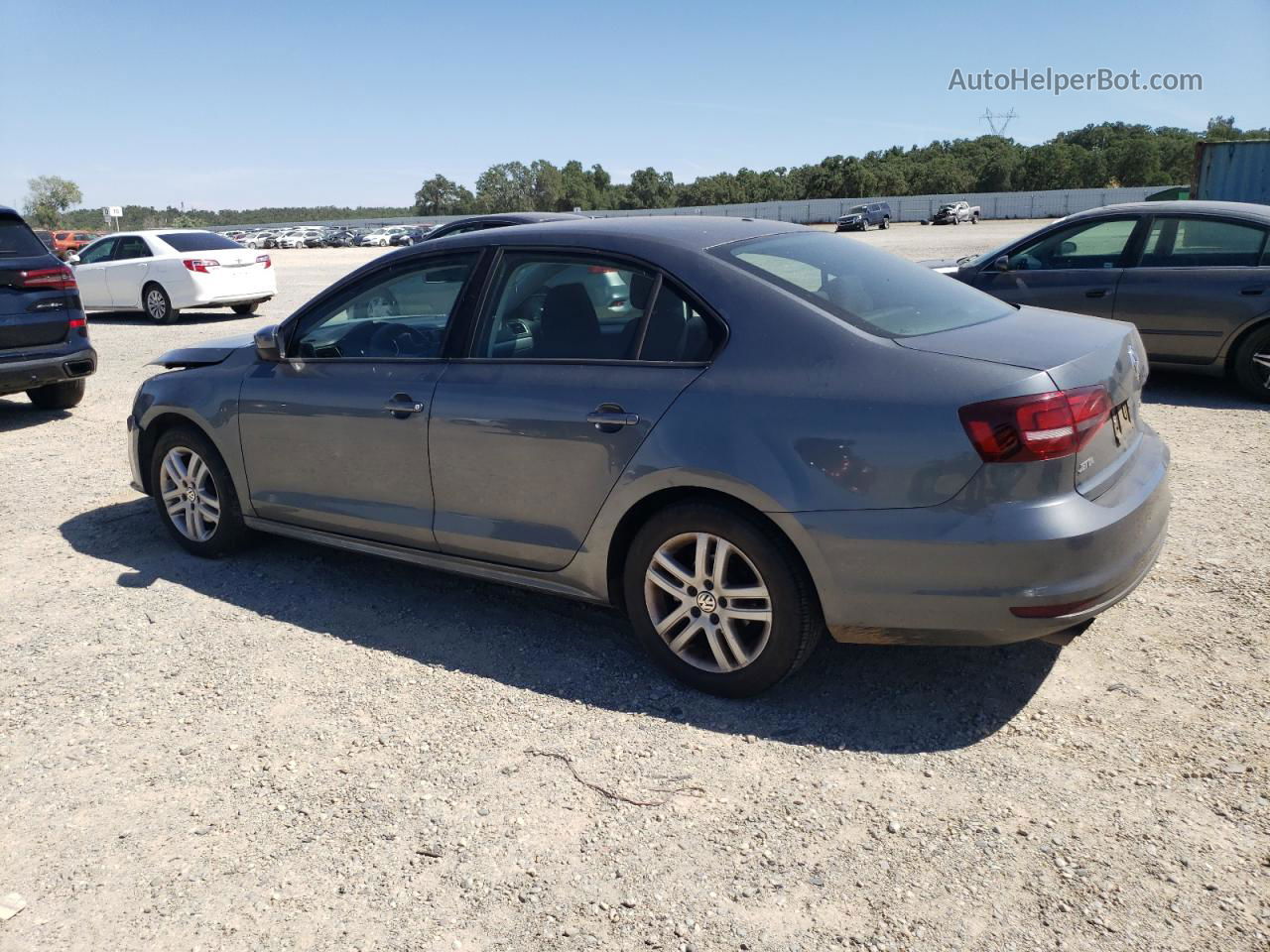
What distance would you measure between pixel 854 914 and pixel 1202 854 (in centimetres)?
98

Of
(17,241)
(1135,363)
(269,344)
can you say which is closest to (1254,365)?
(1135,363)

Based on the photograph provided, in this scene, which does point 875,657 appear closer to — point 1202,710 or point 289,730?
point 1202,710

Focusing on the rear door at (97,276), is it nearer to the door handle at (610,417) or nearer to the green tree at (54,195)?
the door handle at (610,417)

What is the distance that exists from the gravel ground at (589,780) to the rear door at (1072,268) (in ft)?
14.3

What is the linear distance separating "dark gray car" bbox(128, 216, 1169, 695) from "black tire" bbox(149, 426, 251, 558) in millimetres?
416

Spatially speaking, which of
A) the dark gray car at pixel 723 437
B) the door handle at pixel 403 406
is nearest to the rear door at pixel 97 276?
the dark gray car at pixel 723 437

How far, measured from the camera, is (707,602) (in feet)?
11.4

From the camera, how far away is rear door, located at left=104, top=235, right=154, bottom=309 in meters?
16.7

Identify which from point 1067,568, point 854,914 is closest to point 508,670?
point 854,914

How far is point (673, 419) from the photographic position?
11.3 ft

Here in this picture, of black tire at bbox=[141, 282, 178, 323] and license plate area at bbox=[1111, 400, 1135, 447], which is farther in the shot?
black tire at bbox=[141, 282, 178, 323]

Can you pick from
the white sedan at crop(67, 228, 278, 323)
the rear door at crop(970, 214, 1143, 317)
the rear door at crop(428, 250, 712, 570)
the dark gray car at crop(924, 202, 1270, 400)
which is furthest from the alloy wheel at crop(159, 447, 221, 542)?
the white sedan at crop(67, 228, 278, 323)

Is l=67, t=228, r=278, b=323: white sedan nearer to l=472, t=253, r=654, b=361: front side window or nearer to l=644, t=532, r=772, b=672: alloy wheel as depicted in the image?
l=472, t=253, r=654, b=361: front side window

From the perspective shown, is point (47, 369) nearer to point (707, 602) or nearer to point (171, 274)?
point (707, 602)
